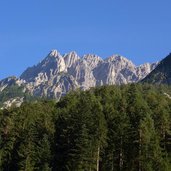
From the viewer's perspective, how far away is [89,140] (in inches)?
3841

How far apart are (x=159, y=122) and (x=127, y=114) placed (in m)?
8.12

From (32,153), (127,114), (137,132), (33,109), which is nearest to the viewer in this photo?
(137,132)

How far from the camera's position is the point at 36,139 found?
4262 inches

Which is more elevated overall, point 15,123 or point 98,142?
point 15,123

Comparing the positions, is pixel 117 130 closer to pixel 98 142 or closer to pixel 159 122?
pixel 98 142

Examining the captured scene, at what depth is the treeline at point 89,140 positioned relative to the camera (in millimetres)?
94688

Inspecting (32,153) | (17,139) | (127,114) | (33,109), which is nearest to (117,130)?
(127,114)

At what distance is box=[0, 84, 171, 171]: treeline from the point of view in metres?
94.7

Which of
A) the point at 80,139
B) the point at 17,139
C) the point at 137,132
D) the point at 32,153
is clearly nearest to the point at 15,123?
the point at 17,139

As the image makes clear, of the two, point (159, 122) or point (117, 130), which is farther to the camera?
point (159, 122)

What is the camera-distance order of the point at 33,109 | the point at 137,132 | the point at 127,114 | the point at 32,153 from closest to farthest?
the point at 137,132 < the point at 32,153 < the point at 127,114 < the point at 33,109

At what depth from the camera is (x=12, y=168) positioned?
367 feet

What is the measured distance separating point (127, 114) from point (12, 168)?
97.7 feet

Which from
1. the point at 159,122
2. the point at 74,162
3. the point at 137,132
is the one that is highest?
the point at 159,122
